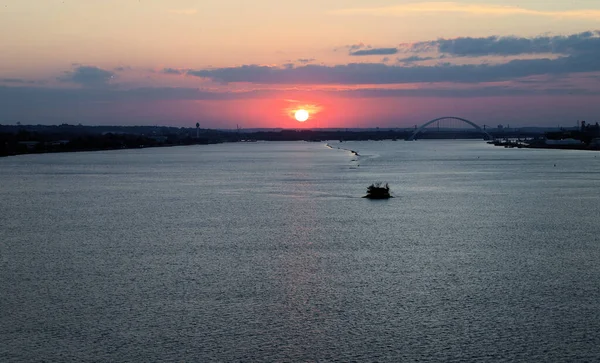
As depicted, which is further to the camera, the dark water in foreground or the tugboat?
the tugboat

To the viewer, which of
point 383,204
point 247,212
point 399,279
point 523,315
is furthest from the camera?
point 383,204

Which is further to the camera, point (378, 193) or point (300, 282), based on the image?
point (378, 193)

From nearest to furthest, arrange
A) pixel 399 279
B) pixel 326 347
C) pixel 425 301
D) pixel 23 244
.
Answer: pixel 326 347 → pixel 425 301 → pixel 399 279 → pixel 23 244

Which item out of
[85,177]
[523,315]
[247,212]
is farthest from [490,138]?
[523,315]

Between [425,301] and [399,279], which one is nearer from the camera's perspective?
[425,301]

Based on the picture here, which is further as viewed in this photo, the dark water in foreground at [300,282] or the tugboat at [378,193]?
the tugboat at [378,193]

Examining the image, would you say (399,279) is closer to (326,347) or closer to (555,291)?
(555,291)
